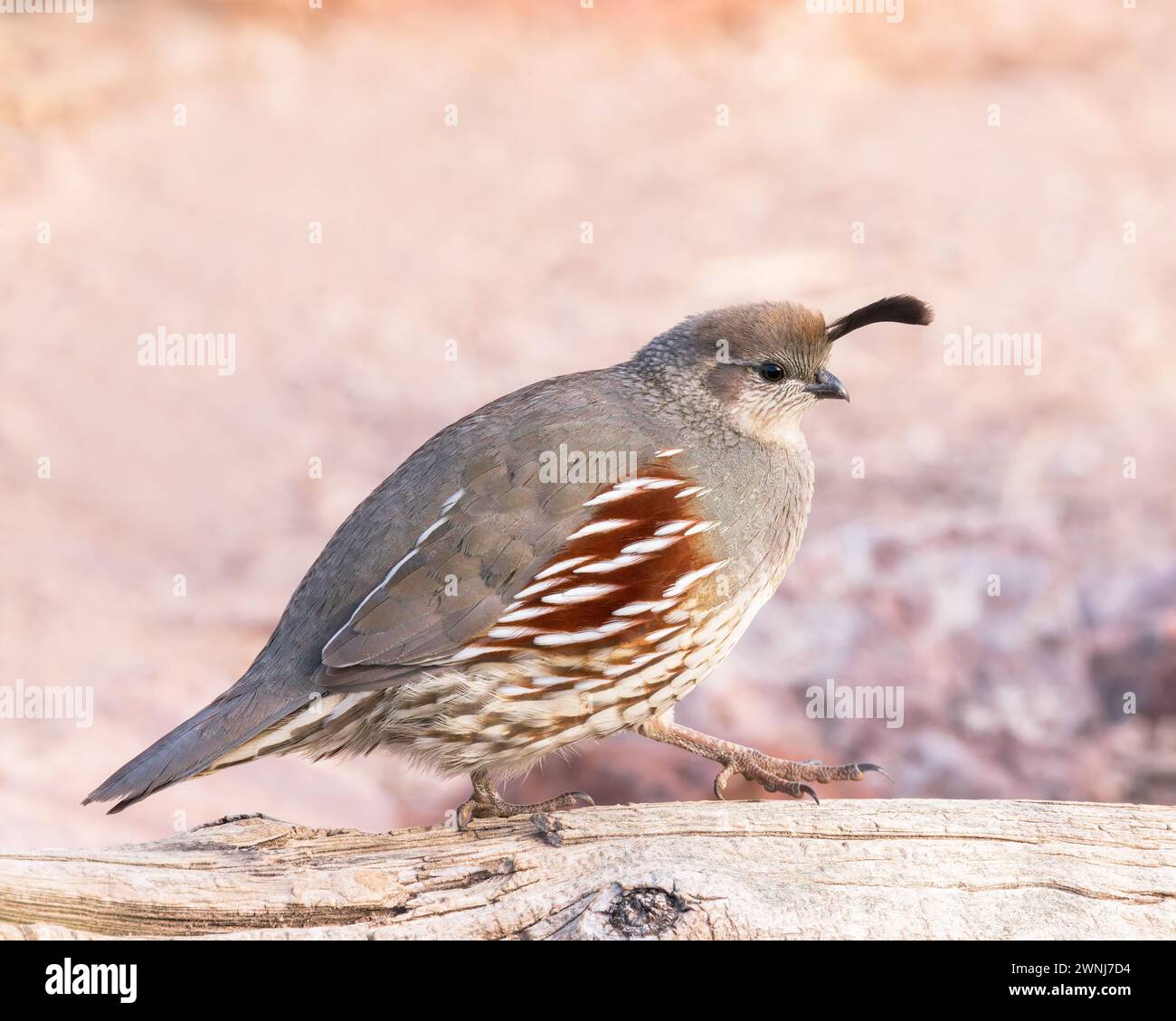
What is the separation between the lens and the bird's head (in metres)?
6.29

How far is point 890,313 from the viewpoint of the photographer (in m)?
6.61

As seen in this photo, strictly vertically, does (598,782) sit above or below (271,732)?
below

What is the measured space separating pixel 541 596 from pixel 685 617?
62 cm

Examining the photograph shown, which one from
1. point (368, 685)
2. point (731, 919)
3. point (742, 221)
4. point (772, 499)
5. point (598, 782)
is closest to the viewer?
point (731, 919)

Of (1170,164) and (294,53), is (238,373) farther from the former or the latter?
(1170,164)

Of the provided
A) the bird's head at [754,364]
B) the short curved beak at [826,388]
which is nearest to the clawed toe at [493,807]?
the bird's head at [754,364]

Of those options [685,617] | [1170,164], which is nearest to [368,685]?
[685,617]

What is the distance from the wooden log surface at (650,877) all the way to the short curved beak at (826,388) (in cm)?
191

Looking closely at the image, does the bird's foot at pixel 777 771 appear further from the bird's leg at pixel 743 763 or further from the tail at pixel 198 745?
the tail at pixel 198 745

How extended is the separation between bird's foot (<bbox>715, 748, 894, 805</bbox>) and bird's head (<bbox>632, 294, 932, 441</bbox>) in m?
1.57

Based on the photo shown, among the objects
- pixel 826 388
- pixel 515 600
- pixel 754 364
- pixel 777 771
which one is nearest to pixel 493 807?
pixel 515 600

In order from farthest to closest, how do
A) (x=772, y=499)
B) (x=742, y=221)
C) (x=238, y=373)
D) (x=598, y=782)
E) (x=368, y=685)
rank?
(x=742, y=221) < (x=238, y=373) < (x=598, y=782) < (x=772, y=499) < (x=368, y=685)

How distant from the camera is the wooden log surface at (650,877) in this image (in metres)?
5.11

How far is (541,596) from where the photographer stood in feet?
18.4
